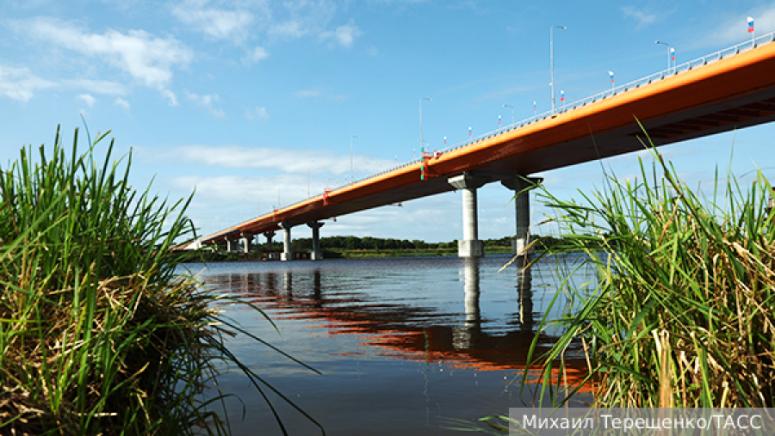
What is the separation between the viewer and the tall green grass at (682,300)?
291 centimetres

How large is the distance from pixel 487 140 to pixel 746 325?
5364cm

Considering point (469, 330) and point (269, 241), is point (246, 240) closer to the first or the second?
point (269, 241)

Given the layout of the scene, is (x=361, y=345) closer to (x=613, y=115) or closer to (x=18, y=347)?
(x=18, y=347)

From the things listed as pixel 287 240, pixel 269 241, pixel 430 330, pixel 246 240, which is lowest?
pixel 430 330

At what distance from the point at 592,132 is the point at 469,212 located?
136ft

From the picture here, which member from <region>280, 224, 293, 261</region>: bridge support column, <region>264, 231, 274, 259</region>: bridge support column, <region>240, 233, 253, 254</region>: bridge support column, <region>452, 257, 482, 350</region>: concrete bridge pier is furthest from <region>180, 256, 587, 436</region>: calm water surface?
<region>264, 231, 274, 259</region>: bridge support column

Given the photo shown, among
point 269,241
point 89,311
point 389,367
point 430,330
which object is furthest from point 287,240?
point 89,311

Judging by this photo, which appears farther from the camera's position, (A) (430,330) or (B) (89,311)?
(A) (430,330)

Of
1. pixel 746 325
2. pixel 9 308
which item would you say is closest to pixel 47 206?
pixel 9 308

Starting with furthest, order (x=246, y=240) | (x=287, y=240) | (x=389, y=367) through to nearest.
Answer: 1. (x=246, y=240)
2. (x=287, y=240)
3. (x=389, y=367)

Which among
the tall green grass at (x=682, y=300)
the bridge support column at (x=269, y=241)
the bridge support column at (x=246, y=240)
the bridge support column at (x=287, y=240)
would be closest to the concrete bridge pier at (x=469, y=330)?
the tall green grass at (x=682, y=300)

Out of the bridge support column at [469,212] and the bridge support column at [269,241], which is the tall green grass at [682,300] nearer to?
the bridge support column at [469,212]

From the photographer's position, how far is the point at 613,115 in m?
42.9

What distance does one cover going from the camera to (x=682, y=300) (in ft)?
9.76
